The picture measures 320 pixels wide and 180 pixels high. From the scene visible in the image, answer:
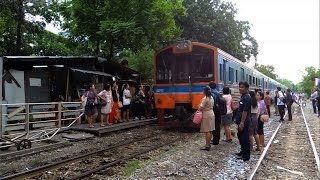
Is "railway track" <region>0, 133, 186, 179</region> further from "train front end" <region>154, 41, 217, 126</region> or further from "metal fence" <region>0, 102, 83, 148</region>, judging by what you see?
"train front end" <region>154, 41, 217, 126</region>

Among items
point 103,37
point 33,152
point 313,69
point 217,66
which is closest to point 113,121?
point 103,37

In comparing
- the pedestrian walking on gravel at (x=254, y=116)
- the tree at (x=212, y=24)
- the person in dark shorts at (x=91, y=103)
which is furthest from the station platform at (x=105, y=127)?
the tree at (x=212, y=24)

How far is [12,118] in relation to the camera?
10078 millimetres

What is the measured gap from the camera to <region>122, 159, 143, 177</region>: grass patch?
7.37 meters

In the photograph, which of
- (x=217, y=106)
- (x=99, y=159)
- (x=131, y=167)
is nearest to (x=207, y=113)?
(x=217, y=106)

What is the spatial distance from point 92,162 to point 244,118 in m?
3.52

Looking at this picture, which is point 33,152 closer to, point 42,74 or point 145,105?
point 42,74

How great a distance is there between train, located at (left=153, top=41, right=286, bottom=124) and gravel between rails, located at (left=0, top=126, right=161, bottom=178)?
4.18 feet

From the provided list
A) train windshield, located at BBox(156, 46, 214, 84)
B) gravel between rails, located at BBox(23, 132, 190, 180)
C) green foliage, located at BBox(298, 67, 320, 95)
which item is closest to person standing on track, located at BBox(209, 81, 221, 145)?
gravel between rails, located at BBox(23, 132, 190, 180)

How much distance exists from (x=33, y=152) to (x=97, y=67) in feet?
25.5

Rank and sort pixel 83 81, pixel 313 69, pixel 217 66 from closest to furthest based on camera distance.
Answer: pixel 217 66
pixel 83 81
pixel 313 69

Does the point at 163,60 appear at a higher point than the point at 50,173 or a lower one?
higher

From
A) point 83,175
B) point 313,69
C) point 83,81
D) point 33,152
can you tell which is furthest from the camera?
point 313,69

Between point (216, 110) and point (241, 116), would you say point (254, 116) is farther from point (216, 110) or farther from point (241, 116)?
point (216, 110)
